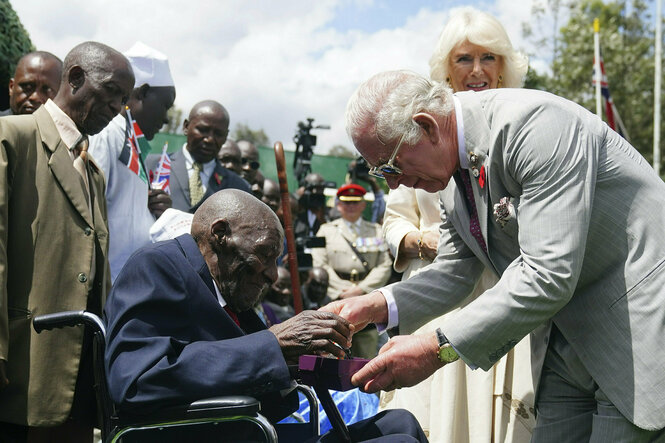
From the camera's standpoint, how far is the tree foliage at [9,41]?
623cm

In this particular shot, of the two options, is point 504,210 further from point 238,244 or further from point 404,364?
point 238,244

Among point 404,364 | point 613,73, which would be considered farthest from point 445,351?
point 613,73

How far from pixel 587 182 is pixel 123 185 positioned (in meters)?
2.82

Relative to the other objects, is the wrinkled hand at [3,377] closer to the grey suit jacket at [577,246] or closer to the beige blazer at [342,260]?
the grey suit jacket at [577,246]

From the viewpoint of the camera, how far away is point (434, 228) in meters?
3.76

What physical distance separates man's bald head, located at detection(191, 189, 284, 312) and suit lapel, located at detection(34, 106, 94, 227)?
2.57 feet

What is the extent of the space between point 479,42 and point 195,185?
8.63ft


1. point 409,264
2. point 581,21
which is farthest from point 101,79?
point 581,21

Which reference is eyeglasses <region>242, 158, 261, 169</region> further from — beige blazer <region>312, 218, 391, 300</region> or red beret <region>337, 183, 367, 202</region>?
beige blazer <region>312, 218, 391, 300</region>

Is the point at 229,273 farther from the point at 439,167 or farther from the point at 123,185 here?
the point at 123,185

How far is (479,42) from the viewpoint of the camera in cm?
368

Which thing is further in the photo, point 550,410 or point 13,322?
point 13,322

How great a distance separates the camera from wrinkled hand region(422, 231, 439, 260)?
359 centimetres

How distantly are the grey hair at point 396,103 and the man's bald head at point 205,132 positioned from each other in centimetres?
340
